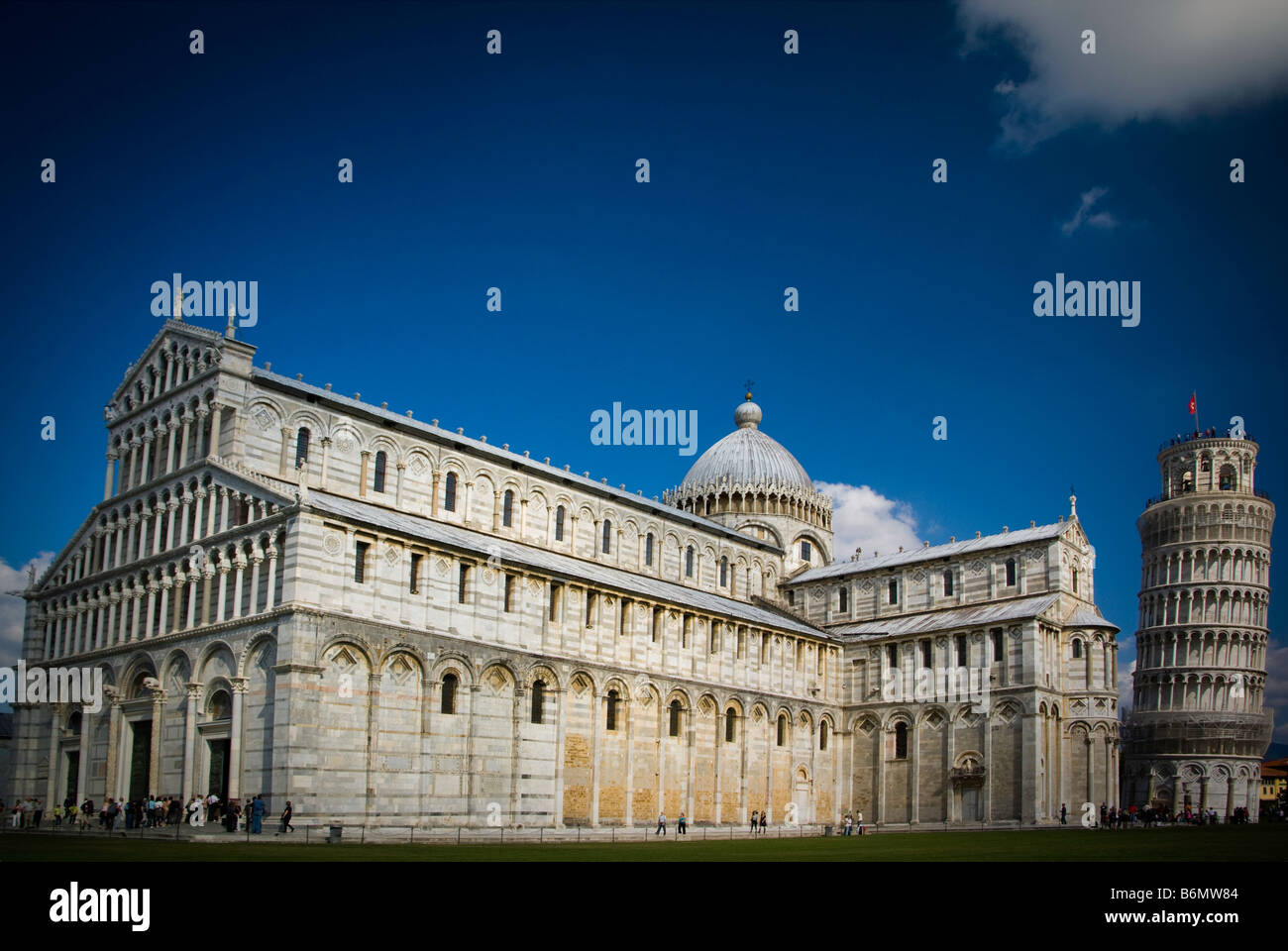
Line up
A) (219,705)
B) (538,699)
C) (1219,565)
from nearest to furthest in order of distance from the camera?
(219,705) < (538,699) < (1219,565)

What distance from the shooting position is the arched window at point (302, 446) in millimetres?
52125

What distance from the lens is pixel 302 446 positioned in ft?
172

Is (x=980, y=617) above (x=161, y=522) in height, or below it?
below

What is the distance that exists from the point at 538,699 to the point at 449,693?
5.12 m

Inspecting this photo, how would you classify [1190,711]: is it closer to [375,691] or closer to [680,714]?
[680,714]

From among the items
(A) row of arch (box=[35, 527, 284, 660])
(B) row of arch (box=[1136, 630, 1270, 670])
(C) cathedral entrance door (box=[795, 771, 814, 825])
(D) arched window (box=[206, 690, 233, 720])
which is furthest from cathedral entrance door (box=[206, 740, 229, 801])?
(B) row of arch (box=[1136, 630, 1270, 670])

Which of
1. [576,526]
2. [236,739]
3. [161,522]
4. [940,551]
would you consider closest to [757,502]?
[940,551]

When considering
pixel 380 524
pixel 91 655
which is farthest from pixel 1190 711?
pixel 91 655

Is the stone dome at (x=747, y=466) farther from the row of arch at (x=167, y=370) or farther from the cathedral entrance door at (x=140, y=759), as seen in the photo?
the cathedral entrance door at (x=140, y=759)

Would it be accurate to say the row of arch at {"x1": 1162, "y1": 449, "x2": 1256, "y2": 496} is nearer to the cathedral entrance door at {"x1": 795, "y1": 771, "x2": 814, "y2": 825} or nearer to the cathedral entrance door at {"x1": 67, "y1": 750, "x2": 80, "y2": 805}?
the cathedral entrance door at {"x1": 795, "y1": 771, "x2": 814, "y2": 825}

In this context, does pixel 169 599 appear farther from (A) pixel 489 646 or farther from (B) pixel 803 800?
(B) pixel 803 800

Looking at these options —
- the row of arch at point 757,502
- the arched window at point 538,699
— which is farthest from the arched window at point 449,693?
the row of arch at point 757,502
